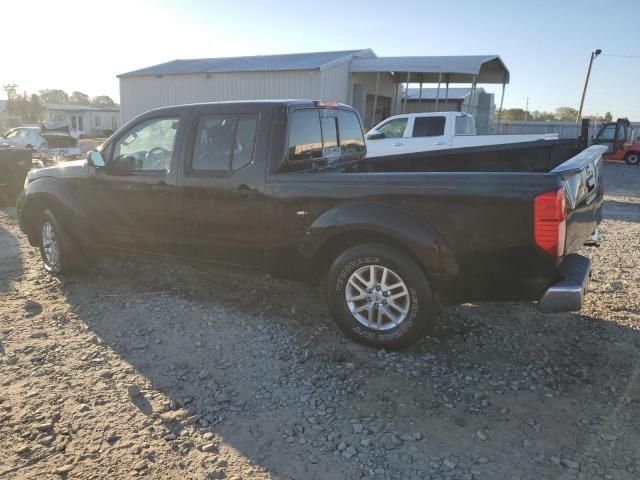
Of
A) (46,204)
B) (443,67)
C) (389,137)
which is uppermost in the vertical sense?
(443,67)

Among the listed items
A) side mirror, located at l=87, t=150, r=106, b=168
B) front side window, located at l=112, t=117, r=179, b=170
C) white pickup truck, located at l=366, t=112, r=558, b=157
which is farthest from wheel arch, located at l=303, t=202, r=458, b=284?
white pickup truck, located at l=366, t=112, r=558, b=157

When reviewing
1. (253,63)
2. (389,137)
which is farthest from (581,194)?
(253,63)

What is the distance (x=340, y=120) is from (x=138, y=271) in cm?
291

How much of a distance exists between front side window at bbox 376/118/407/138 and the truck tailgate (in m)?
9.14

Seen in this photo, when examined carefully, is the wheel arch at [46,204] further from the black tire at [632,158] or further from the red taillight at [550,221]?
the black tire at [632,158]

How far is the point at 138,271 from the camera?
6.00 m

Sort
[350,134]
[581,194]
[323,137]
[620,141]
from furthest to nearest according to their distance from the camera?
[620,141] < [350,134] < [323,137] < [581,194]

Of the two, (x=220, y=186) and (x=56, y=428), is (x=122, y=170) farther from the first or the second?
(x=56, y=428)

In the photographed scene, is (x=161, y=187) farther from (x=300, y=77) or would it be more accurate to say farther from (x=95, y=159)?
(x=300, y=77)

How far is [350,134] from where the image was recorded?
17.8 feet

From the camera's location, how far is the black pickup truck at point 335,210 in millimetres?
3354

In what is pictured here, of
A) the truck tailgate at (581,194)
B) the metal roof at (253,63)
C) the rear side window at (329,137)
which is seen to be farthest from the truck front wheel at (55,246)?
the metal roof at (253,63)

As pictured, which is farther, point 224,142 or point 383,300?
point 224,142

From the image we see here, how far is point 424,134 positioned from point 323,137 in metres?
8.96
